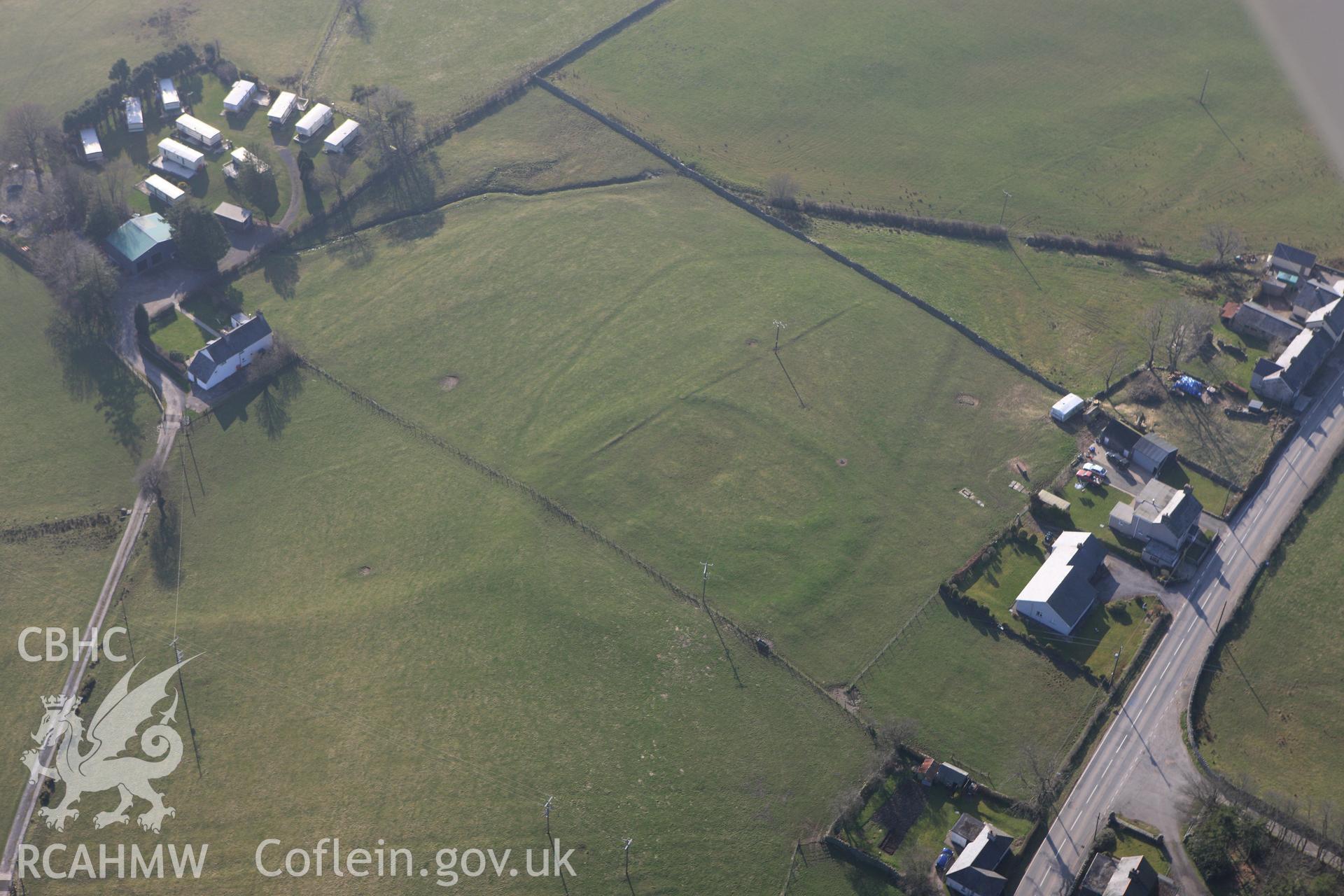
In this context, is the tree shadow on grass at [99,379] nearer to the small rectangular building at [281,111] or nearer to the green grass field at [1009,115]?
the small rectangular building at [281,111]

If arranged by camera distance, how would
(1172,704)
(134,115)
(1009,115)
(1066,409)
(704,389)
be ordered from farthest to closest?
1. (1009,115)
2. (134,115)
3. (704,389)
4. (1066,409)
5. (1172,704)

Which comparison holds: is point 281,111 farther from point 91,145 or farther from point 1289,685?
point 1289,685

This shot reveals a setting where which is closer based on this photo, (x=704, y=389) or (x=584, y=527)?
(x=584, y=527)

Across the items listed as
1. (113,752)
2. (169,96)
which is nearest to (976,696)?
(113,752)

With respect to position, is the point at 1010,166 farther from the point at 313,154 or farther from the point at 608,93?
the point at 313,154

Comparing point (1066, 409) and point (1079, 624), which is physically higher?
point (1066, 409)

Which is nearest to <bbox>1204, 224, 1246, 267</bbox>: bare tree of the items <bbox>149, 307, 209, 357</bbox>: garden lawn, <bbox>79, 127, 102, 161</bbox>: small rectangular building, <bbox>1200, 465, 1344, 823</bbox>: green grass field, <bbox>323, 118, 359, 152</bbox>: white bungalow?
<bbox>1200, 465, 1344, 823</bbox>: green grass field

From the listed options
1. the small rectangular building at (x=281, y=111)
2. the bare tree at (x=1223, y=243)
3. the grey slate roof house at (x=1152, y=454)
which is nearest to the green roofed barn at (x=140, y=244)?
the small rectangular building at (x=281, y=111)
